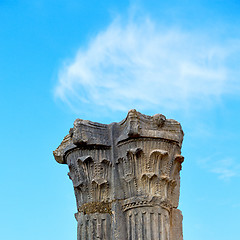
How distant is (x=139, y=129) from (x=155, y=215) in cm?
184

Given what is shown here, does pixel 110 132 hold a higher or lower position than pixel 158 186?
higher

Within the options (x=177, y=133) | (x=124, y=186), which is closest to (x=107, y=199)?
(x=124, y=186)

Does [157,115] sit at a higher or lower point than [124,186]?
higher

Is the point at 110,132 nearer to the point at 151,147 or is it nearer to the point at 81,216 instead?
the point at 151,147

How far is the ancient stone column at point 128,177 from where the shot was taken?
10.7m

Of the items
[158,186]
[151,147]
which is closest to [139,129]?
[151,147]

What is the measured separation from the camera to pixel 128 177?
11.0 m

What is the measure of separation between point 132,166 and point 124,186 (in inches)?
18.9

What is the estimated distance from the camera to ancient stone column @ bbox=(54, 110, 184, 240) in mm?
10680

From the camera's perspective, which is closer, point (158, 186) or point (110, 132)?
point (158, 186)

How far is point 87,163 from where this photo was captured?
11.3 metres

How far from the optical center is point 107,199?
1118 cm

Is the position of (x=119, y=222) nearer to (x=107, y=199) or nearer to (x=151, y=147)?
(x=107, y=199)

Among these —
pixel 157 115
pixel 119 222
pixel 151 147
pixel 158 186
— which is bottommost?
pixel 119 222
